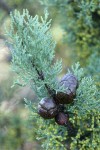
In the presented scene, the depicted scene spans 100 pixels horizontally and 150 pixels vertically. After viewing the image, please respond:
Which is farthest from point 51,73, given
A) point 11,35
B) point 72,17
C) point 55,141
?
point 72,17

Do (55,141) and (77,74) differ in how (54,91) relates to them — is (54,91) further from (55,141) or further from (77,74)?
(55,141)

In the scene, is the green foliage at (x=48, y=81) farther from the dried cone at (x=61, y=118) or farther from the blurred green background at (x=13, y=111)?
the blurred green background at (x=13, y=111)

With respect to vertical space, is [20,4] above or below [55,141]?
above

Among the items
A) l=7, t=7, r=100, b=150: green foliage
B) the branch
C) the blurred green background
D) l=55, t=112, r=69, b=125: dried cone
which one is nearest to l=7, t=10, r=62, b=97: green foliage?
l=7, t=7, r=100, b=150: green foliage

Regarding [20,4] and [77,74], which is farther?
[20,4]

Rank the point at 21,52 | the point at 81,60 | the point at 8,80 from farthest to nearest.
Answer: the point at 8,80 → the point at 81,60 → the point at 21,52

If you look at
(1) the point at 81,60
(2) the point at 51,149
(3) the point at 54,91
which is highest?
(1) the point at 81,60

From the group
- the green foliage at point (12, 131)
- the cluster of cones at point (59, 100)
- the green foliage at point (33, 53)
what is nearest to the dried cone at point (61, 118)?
the cluster of cones at point (59, 100)

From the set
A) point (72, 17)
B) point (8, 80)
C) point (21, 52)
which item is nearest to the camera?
point (21, 52)

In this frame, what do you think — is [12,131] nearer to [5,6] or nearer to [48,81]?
[5,6]
